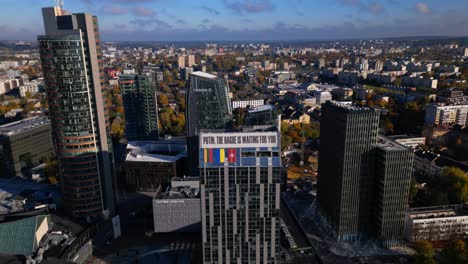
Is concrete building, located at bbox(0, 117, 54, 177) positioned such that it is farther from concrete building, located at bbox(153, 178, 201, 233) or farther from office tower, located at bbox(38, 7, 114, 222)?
concrete building, located at bbox(153, 178, 201, 233)

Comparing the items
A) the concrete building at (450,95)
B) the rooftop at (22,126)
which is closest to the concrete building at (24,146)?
the rooftop at (22,126)

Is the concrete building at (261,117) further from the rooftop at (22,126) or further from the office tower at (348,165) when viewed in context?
the rooftop at (22,126)

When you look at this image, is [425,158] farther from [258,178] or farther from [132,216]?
[132,216]

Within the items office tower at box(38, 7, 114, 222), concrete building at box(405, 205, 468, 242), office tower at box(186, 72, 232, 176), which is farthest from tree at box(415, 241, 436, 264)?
office tower at box(38, 7, 114, 222)

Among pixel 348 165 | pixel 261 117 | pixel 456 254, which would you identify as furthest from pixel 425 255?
pixel 261 117

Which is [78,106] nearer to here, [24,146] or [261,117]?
[261,117]

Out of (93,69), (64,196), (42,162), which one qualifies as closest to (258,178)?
(93,69)

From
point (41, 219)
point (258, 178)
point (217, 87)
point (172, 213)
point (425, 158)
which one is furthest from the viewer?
point (425, 158)
